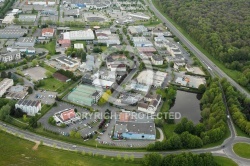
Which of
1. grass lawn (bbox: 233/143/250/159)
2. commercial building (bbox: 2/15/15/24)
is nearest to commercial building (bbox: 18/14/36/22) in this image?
commercial building (bbox: 2/15/15/24)

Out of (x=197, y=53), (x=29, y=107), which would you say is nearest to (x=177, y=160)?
(x=29, y=107)

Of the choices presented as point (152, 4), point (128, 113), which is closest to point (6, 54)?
point (128, 113)

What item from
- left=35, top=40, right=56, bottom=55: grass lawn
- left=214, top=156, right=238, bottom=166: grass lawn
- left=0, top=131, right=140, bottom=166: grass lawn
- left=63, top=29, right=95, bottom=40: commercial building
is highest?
left=63, top=29, right=95, bottom=40: commercial building

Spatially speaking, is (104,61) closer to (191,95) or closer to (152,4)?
(191,95)

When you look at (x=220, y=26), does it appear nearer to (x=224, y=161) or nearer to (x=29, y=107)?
(x=224, y=161)

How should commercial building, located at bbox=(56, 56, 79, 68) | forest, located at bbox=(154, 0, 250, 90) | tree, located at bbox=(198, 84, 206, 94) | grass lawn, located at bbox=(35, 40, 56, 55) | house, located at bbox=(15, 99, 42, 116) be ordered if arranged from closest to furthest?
1. house, located at bbox=(15, 99, 42, 116)
2. tree, located at bbox=(198, 84, 206, 94)
3. commercial building, located at bbox=(56, 56, 79, 68)
4. forest, located at bbox=(154, 0, 250, 90)
5. grass lawn, located at bbox=(35, 40, 56, 55)

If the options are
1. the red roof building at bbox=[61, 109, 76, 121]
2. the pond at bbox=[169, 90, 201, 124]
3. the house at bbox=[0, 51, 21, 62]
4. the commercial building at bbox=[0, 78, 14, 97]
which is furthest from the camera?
the house at bbox=[0, 51, 21, 62]

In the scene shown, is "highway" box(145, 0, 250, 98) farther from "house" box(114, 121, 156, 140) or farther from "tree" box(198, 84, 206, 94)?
"house" box(114, 121, 156, 140)
